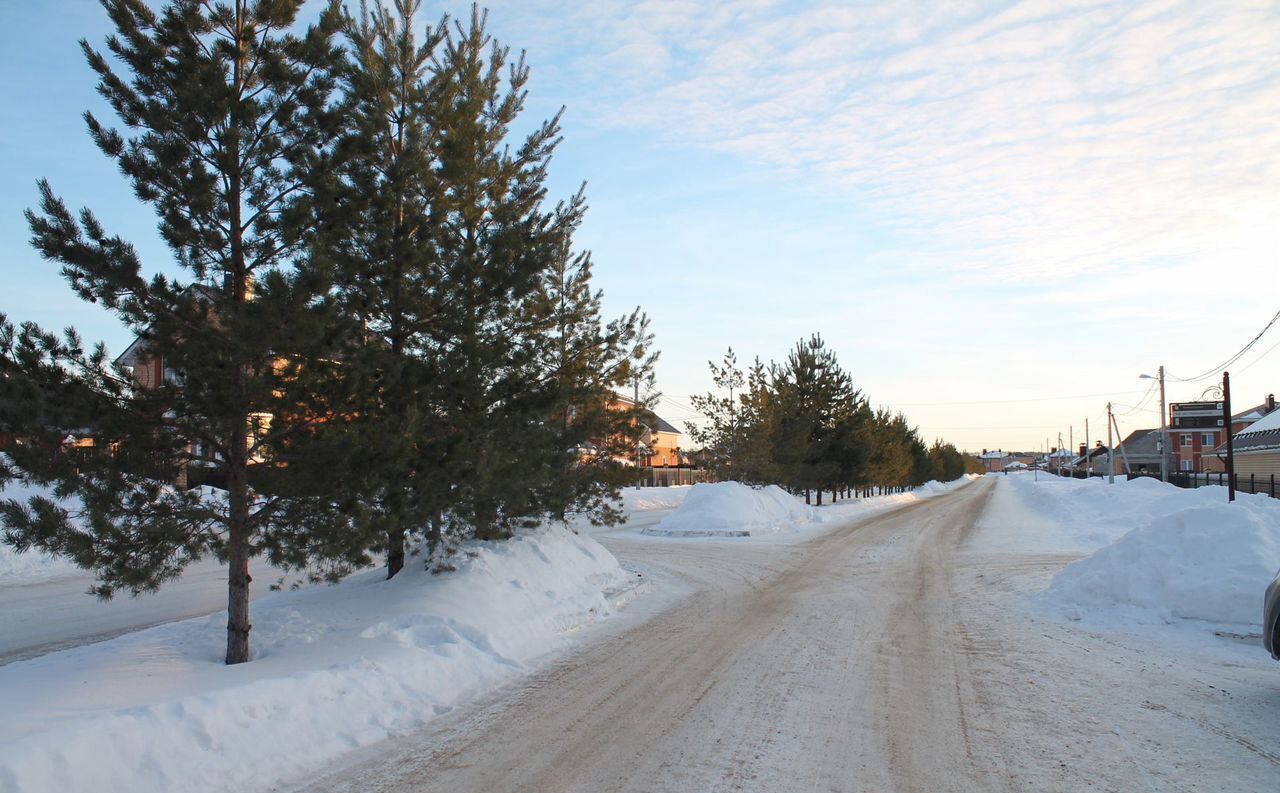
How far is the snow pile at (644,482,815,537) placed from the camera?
25.5 metres

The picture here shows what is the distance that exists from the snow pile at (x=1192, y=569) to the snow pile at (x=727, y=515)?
45.8 ft

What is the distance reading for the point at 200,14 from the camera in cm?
656

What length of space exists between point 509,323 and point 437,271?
1.32 m

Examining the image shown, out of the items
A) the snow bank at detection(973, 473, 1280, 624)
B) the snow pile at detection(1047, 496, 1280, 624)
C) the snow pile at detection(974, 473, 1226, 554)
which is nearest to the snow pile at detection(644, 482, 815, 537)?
the snow pile at detection(974, 473, 1226, 554)

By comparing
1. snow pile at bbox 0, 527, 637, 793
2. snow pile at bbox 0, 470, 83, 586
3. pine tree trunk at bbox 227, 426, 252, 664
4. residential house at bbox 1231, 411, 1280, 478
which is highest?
residential house at bbox 1231, 411, 1280, 478

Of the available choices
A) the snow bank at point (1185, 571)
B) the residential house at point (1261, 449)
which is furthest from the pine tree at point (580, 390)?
the residential house at point (1261, 449)

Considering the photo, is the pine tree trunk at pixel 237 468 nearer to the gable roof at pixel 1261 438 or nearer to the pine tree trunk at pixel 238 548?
Answer: the pine tree trunk at pixel 238 548

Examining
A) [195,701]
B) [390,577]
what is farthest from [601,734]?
[390,577]

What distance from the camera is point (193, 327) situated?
6344 mm

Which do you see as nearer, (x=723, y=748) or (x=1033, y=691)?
(x=723, y=748)

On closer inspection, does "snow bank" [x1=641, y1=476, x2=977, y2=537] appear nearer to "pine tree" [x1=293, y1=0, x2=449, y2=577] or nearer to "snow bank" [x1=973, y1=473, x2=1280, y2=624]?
"snow bank" [x1=973, y1=473, x2=1280, y2=624]

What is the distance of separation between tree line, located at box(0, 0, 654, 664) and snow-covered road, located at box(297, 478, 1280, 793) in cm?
228

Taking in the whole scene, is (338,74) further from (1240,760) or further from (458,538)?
(1240,760)

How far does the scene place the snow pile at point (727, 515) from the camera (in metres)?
25.5
